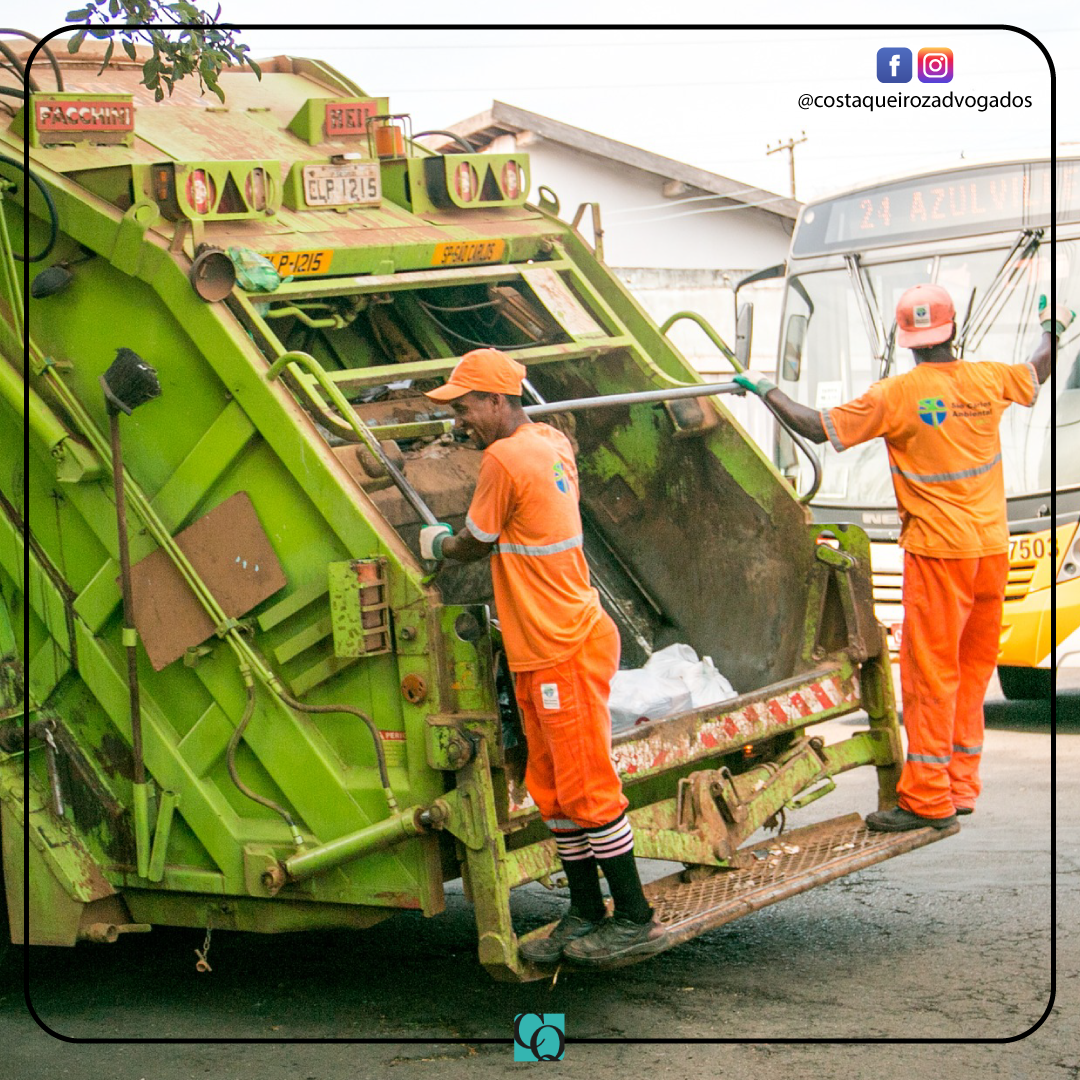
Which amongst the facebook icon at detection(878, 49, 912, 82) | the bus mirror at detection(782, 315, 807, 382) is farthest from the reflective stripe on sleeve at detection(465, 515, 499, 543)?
the bus mirror at detection(782, 315, 807, 382)

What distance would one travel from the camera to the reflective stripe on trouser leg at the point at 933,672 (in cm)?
439

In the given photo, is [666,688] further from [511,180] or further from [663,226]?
[663,226]

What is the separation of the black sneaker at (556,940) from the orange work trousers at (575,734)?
0.80 ft

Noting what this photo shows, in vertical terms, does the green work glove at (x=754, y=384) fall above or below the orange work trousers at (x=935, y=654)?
above

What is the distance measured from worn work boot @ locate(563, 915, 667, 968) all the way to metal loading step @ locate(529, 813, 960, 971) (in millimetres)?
21

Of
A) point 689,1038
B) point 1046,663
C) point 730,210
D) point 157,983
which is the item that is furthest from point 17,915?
point 730,210

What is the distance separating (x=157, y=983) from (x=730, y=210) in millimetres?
13872

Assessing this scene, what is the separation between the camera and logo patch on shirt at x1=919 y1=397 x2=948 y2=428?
173 inches

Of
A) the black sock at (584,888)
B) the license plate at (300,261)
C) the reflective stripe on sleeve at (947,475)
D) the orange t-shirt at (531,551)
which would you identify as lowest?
the black sock at (584,888)

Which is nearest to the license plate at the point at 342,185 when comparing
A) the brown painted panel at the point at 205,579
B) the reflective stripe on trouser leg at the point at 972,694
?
the brown painted panel at the point at 205,579

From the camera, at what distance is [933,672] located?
173 inches

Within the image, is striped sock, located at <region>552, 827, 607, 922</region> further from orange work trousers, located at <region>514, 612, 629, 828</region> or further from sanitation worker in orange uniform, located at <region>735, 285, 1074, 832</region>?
sanitation worker in orange uniform, located at <region>735, 285, 1074, 832</region>

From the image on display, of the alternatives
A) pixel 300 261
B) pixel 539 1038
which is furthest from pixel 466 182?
pixel 539 1038

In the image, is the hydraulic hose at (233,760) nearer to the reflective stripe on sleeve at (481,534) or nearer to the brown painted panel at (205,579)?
the brown painted panel at (205,579)
